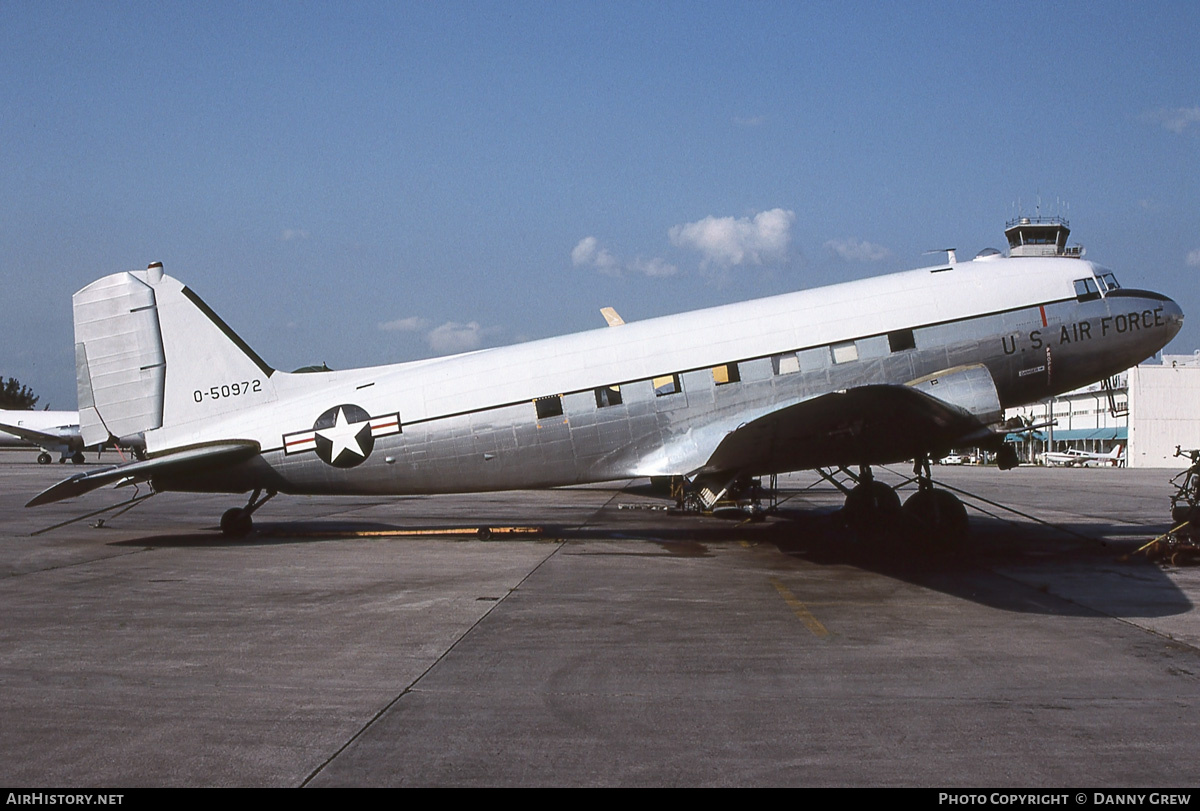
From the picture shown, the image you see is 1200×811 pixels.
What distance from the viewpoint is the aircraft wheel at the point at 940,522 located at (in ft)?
47.1

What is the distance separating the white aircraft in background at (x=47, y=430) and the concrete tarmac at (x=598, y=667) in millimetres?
52402

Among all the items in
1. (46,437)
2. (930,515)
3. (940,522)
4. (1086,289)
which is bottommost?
(940,522)

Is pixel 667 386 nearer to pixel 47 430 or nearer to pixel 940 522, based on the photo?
pixel 940 522

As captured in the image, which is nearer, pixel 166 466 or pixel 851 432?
pixel 851 432

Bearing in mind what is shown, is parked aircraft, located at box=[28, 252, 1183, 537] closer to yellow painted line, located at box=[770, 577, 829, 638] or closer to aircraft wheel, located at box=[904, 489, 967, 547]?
aircraft wheel, located at box=[904, 489, 967, 547]

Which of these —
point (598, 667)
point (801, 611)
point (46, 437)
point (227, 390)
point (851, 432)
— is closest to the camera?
Answer: point (598, 667)

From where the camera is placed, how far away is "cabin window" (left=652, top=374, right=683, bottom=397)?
579 inches

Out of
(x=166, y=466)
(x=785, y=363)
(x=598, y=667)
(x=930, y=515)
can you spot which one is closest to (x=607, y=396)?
(x=785, y=363)

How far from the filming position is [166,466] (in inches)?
595

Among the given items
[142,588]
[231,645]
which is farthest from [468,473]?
[231,645]

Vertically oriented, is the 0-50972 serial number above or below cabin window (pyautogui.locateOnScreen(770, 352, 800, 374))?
above

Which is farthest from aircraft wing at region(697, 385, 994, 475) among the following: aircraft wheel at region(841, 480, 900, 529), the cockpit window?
the cockpit window

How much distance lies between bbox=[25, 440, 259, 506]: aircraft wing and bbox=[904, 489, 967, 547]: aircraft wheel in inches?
433

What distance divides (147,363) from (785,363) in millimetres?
10845
